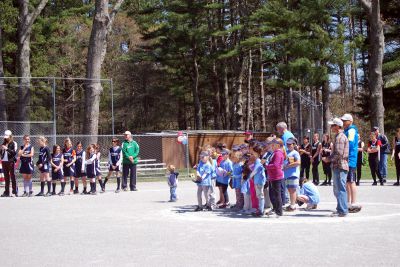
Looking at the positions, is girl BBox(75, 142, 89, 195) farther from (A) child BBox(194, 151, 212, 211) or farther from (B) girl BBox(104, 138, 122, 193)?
(A) child BBox(194, 151, 212, 211)

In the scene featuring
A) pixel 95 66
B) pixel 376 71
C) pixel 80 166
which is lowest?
pixel 80 166

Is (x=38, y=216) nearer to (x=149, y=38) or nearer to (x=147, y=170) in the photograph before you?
(x=147, y=170)

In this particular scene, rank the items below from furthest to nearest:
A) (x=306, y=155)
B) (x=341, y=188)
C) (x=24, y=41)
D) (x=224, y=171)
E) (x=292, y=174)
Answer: (x=24, y=41)
(x=306, y=155)
(x=224, y=171)
(x=292, y=174)
(x=341, y=188)

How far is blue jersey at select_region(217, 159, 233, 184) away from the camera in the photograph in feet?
43.1

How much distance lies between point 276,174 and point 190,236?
2829 mm

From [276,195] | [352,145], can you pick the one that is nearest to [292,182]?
[276,195]

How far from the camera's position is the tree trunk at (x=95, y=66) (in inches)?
1026

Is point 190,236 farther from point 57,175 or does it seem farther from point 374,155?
point 374,155

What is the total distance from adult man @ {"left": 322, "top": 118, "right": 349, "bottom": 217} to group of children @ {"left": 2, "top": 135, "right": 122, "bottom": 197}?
9.50 metres

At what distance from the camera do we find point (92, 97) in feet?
A: 85.8

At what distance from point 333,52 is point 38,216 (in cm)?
3017

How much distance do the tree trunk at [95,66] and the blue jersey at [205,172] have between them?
1403cm

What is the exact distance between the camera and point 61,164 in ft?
59.6

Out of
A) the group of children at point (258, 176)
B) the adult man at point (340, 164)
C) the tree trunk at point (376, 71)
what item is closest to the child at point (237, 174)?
the group of children at point (258, 176)
